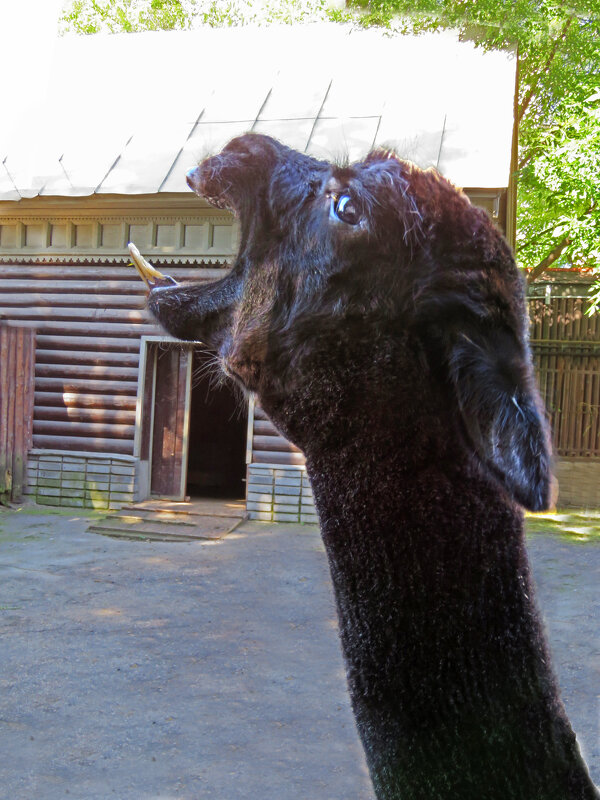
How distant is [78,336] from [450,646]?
10.2m

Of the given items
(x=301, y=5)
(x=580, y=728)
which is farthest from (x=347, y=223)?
(x=301, y=5)

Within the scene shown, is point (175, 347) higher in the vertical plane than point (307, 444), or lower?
higher

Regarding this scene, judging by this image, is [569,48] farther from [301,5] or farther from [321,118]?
[301,5]

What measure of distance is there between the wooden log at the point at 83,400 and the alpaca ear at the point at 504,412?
9.76 m

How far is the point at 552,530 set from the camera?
31.2 ft

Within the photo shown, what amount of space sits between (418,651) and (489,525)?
0.19 m

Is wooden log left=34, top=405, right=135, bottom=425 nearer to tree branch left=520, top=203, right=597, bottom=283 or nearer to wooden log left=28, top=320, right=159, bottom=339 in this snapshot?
wooden log left=28, top=320, right=159, bottom=339

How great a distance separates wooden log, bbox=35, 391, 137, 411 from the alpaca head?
31.3 ft

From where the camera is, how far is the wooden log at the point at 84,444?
10.3 metres

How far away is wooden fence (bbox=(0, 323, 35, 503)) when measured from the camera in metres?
10.5

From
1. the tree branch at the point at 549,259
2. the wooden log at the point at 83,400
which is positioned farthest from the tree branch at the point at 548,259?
the wooden log at the point at 83,400

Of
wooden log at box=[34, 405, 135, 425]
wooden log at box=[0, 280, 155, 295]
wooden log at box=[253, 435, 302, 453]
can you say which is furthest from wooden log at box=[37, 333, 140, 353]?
wooden log at box=[253, 435, 302, 453]

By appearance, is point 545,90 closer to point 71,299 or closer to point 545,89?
point 545,89

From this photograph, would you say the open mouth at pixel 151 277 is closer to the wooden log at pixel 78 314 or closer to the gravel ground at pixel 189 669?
the gravel ground at pixel 189 669
